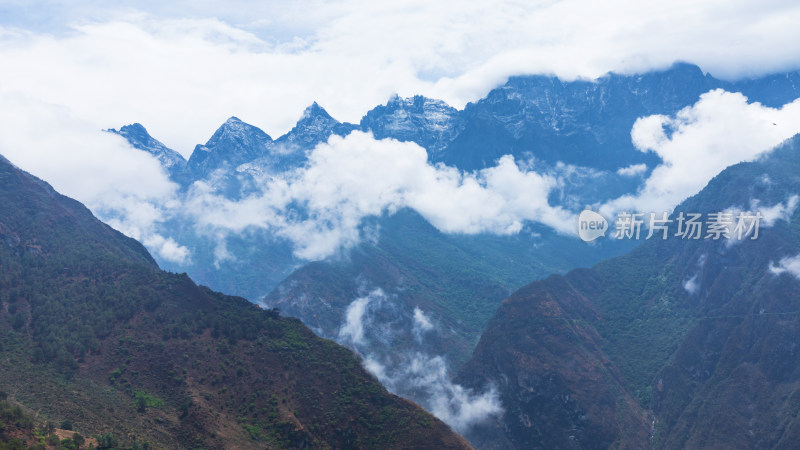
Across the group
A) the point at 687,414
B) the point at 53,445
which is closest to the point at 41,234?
the point at 53,445

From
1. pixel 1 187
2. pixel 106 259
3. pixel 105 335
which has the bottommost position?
pixel 105 335

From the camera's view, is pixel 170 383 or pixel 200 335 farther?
pixel 200 335

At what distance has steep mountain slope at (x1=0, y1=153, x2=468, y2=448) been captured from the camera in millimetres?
117188

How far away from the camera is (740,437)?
173 m

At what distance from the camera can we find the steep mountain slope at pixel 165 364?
384ft

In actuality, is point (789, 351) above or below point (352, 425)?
above

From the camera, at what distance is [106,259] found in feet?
554

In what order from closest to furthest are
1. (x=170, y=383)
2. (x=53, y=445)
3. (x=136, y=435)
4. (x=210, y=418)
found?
1. (x=53, y=445)
2. (x=136, y=435)
3. (x=210, y=418)
4. (x=170, y=383)

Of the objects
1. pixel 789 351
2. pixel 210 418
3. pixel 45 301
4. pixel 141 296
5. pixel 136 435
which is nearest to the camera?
pixel 136 435

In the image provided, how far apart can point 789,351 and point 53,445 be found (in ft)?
621

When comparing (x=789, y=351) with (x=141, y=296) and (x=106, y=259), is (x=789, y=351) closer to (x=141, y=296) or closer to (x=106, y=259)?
(x=141, y=296)

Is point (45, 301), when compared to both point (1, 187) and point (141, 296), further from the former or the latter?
point (1, 187)

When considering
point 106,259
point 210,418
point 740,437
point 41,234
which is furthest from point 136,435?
point 740,437

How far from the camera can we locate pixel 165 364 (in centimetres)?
13638
